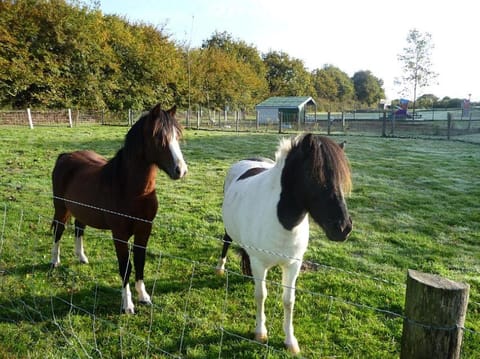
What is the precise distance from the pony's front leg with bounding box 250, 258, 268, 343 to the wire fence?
0.07 meters

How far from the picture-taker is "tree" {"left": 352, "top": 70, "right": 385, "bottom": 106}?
267 ft

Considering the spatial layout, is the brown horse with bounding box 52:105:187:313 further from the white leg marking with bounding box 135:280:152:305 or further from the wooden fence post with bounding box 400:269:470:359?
the wooden fence post with bounding box 400:269:470:359

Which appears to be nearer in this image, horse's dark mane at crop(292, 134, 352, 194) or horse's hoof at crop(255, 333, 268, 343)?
horse's dark mane at crop(292, 134, 352, 194)

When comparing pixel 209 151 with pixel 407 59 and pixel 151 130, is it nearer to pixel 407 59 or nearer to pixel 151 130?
pixel 151 130

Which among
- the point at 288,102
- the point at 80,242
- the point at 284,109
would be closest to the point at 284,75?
the point at 288,102

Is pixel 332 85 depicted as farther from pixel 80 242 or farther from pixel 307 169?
pixel 307 169

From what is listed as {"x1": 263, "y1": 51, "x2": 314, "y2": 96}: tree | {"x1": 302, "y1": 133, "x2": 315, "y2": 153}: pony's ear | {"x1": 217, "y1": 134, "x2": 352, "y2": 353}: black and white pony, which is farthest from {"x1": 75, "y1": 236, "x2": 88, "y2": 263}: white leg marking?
{"x1": 263, "y1": 51, "x2": 314, "y2": 96}: tree

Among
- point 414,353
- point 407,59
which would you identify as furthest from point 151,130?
point 407,59

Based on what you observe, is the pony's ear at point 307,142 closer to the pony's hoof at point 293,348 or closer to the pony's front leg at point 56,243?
the pony's hoof at point 293,348

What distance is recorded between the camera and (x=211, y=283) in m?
4.27

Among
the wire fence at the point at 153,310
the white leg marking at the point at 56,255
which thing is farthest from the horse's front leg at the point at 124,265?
the white leg marking at the point at 56,255

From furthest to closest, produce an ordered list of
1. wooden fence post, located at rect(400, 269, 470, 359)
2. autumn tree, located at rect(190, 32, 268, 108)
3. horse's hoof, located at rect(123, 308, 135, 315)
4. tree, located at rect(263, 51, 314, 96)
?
tree, located at rect(263, 51, 314, 96) → autumn tree, located at rect(190, 32, 268, 108) → horse's hoof, located at rect(123, 308, 135, 315) → wooden fence post, located at rect(400, 269, 470, 359)

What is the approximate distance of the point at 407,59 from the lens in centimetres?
3697

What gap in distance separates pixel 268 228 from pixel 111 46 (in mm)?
32809
